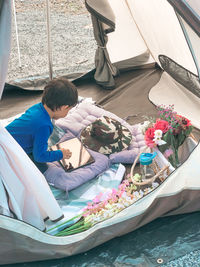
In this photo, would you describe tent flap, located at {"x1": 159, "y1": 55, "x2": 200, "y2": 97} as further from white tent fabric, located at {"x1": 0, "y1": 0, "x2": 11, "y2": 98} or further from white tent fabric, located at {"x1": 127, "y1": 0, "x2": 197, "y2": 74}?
white tent fabric, located at {"x1": 0, "y1": 0, "x2": 11, "y2": 98}

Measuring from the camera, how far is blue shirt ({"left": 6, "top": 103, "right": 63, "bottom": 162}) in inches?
81.7

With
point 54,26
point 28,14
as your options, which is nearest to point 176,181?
point 54,26

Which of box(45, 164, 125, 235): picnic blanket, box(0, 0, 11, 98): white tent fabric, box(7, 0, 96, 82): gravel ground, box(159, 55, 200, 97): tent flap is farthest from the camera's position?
box(7, 0, 96, 82): gravel ground

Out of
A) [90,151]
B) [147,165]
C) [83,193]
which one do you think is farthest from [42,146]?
[147,165]

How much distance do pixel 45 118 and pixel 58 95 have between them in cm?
15

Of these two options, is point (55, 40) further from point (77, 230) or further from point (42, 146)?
point (77, 230)

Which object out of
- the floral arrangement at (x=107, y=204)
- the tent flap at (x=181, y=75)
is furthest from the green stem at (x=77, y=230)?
the tent flap at (x=181, y=75)

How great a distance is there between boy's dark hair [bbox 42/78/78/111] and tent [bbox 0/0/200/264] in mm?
359

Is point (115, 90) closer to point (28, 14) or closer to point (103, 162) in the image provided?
point (103, 162)

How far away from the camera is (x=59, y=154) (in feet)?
7.04

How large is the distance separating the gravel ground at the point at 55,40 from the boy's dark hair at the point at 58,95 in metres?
1.51

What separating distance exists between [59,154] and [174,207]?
0.68 meters

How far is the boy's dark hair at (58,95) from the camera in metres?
2.07

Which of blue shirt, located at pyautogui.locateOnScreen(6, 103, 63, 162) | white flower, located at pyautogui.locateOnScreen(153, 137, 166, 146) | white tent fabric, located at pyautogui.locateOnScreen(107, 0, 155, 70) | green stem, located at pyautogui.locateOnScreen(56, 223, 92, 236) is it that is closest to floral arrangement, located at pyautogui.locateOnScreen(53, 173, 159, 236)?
green stem, located at pyautogui.locateOnScreen(56, 223, 92, 236)
